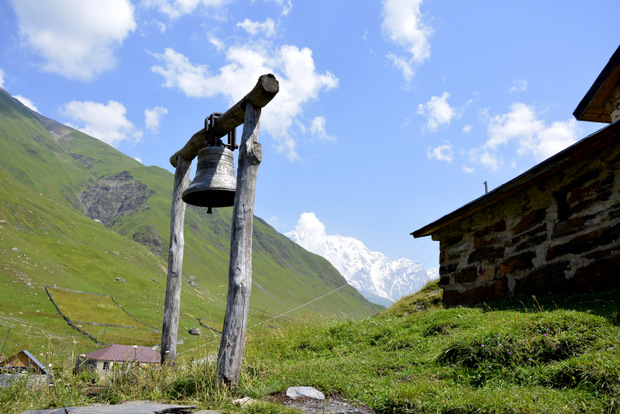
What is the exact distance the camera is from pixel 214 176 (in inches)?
227

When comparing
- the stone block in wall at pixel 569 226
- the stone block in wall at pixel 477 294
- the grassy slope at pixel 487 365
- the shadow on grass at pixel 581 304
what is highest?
the stone block in wall at pixel 569 226

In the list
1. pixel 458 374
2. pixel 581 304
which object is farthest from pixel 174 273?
pixel 581 304

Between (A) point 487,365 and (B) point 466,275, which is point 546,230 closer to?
(B) point 466,275

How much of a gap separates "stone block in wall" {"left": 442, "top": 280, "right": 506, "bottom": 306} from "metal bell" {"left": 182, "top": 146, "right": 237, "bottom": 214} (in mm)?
5043

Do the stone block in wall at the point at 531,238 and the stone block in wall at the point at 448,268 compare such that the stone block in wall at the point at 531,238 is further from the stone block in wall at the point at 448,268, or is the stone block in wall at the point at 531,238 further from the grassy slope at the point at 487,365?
the stone block in wall at the point at 448,268

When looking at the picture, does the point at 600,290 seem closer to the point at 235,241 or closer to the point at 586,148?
the point at 586,148

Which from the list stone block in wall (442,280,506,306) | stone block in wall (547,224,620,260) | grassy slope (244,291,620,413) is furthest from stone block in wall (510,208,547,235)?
grassy slope (244,291,620,413)

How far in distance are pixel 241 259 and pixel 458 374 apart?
272 centimetres

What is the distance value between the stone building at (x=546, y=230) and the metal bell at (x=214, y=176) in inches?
184

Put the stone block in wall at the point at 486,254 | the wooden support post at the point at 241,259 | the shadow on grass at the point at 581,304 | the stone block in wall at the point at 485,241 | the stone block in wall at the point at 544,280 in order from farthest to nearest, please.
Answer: the stone block in wall at the point at 485,241, the stone block in wall at the point at 486,254, the stone block in wall at the point at 544,280, the shadow on grass at the point at 581,304, the wooden support post at the point at 241,259

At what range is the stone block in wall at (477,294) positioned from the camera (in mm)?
7602

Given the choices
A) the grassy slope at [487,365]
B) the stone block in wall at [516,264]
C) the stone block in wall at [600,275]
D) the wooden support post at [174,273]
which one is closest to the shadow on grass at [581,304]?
the grassy slope at [487,365]

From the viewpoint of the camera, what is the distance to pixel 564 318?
4863 mm

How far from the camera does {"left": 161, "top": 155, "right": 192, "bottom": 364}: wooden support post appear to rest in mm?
6152
